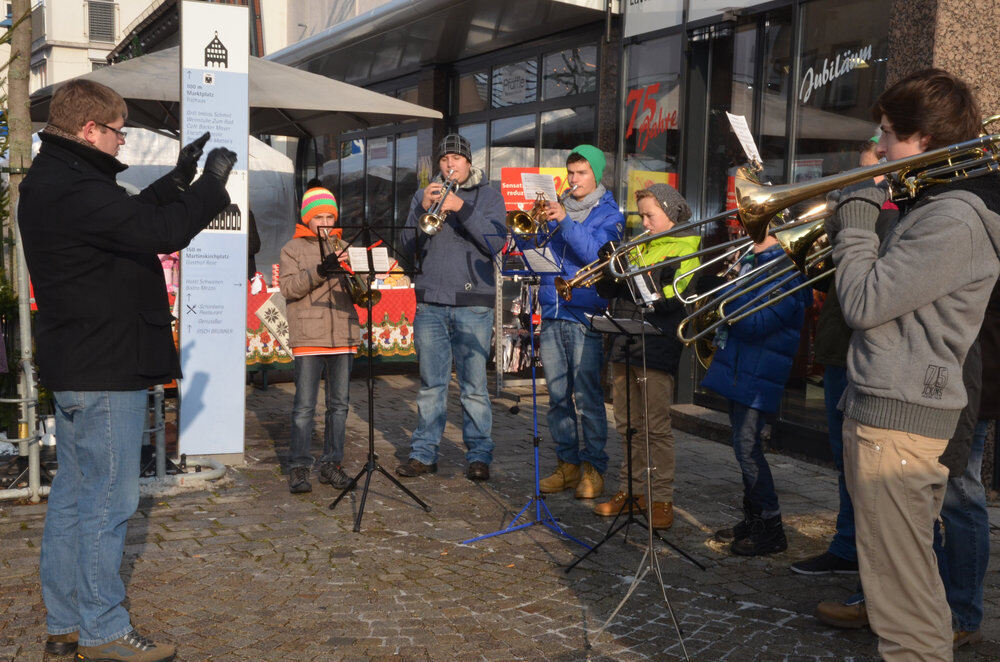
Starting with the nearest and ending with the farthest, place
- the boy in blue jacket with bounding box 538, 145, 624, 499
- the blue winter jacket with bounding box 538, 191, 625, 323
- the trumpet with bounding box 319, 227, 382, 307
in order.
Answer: the blue winter jacket with bounding box 538, 191, 625, 323
the boy in blue jacket with bounding box 538, 145, 624, 499
the trumpet with bounding box 319, 227, 382, 307

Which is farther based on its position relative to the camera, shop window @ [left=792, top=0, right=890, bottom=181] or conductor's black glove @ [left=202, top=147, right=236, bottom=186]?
shop window @ [left=792, top=0, right=890, bottom=181]

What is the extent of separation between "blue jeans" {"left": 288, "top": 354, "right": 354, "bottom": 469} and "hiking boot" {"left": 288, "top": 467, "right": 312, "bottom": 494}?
0.04 m

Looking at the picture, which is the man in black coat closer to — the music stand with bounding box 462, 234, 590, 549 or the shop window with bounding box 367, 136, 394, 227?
the music stand with bounding box 462, 234, 590, 549

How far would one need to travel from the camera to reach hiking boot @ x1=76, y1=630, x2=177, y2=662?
3607 millimetres

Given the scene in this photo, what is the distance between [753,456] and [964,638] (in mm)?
1372

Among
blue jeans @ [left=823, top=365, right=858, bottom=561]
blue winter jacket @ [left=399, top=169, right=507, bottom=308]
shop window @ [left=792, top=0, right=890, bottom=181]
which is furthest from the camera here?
shop window @ [left=792, top=0, right=890, bottom=181]

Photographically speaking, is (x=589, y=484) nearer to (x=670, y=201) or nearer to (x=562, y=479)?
(x=562, y=479)

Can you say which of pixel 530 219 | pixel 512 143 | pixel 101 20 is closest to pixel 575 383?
pixel 530 219

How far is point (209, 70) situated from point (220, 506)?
2.95 metres

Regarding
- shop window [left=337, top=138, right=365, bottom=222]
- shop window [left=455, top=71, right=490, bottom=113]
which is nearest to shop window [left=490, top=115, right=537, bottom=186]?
shop window [left=455, top=71, right=490, bottom=113]

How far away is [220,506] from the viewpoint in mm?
5848

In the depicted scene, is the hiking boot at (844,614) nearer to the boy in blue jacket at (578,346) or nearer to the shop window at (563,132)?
the boy in blue jacket at (578,346)

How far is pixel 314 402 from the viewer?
20.6 feet

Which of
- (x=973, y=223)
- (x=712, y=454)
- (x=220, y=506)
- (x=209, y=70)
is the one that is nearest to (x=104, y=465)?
(x=220, y=506)
